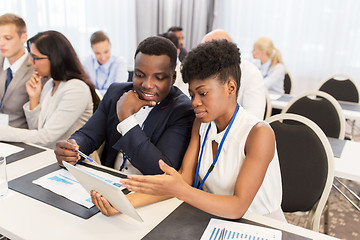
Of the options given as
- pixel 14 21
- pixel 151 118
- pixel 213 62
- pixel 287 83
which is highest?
pixel 14 21

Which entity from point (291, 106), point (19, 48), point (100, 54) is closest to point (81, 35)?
point (100, 54)

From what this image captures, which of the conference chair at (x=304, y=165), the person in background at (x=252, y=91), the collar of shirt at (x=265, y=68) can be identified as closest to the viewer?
the conference chair at (x=304, y=165)

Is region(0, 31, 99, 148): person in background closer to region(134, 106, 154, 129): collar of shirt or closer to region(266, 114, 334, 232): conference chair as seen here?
region(134, 106, 154, 129): collar of shirt

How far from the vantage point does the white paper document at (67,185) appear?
1111 millimetres

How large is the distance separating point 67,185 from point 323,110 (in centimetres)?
169

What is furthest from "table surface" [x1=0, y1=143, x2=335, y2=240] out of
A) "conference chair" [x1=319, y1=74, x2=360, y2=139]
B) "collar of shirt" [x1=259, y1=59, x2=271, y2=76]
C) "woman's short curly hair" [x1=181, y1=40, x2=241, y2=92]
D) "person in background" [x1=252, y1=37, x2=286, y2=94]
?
"collar of shirt" [x1=259, y1=59, x2=271, y2=76]

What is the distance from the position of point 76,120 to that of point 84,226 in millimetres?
994

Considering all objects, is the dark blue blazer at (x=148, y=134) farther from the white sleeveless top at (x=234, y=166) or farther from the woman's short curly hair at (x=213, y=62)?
the woman's short curly hair at (x=213, y=62)

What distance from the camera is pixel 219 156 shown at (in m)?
1.16

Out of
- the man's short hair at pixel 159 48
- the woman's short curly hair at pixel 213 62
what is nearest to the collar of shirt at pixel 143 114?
the man's short hair at pixel 159 48

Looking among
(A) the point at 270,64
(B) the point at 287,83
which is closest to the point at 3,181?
(B) the point at 287,83

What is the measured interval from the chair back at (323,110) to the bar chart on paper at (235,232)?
137 cm

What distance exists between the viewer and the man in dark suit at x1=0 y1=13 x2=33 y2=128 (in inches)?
83.5

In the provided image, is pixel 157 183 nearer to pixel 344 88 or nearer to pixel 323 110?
pixel 323 110
